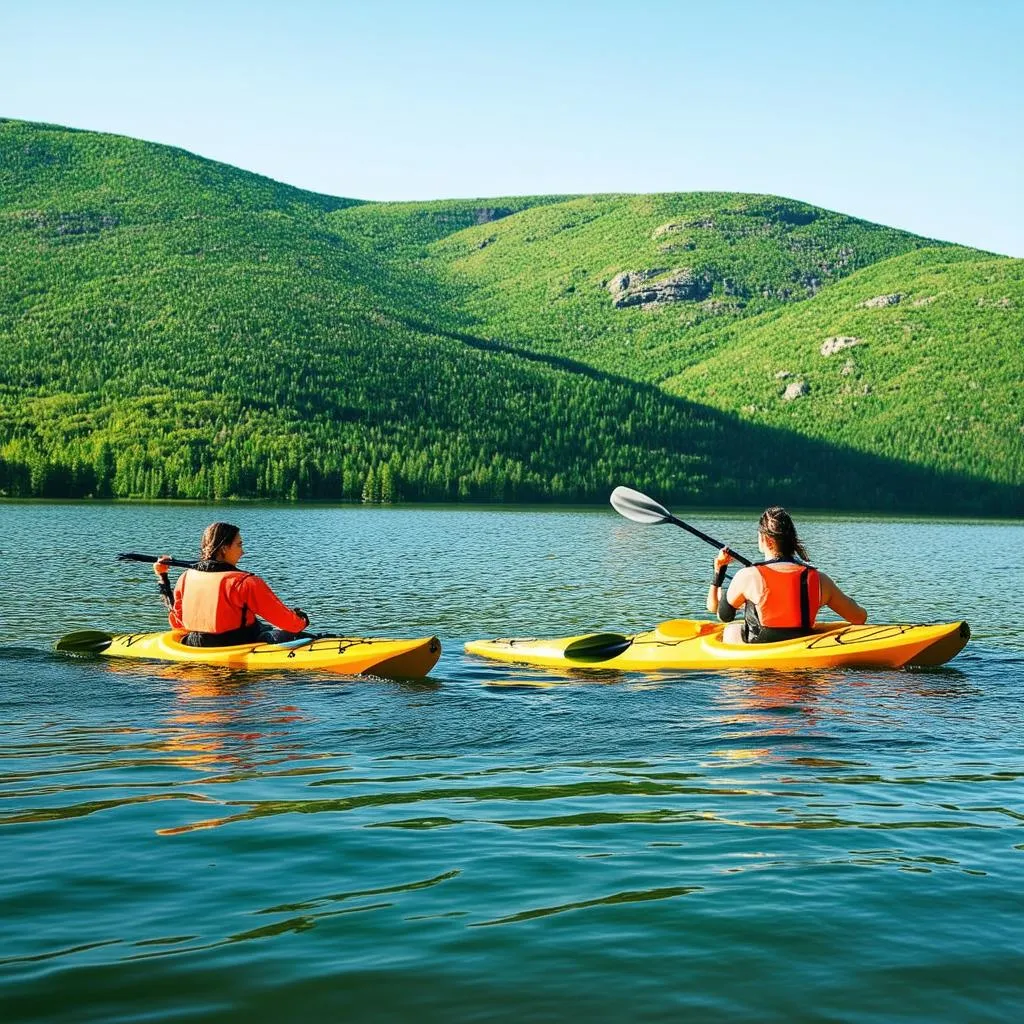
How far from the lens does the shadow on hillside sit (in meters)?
172

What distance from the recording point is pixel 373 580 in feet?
126

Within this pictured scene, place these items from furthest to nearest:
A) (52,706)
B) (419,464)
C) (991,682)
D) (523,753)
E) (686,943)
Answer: (419,464), (991,682), (52,706), (523,753), (686,943)

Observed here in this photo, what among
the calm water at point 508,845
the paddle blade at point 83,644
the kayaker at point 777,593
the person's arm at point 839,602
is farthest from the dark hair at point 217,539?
the person's arm at point 839,602

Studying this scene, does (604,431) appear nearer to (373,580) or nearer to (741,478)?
(741,478)

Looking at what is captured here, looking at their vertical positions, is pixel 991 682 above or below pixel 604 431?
below

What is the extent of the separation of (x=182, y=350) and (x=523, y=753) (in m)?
181

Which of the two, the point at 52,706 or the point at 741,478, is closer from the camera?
the point at 52,706

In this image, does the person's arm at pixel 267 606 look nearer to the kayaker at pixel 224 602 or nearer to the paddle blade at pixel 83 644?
the kayaker at pixel 224 602

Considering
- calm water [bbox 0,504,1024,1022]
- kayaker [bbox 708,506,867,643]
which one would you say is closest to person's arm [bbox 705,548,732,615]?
kayaker [bbox 708,506,867,643]

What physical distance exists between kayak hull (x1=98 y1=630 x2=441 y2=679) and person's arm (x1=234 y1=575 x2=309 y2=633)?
59cm

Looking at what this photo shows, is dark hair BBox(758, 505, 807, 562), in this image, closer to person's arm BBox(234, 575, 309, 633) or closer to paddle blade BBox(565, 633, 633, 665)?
paddle blade BBox(565, 633, 633, 665)

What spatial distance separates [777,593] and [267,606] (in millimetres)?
7094

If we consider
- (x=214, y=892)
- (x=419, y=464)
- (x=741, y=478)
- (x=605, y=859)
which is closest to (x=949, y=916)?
(x=605, y=859)

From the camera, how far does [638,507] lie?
22469mm
